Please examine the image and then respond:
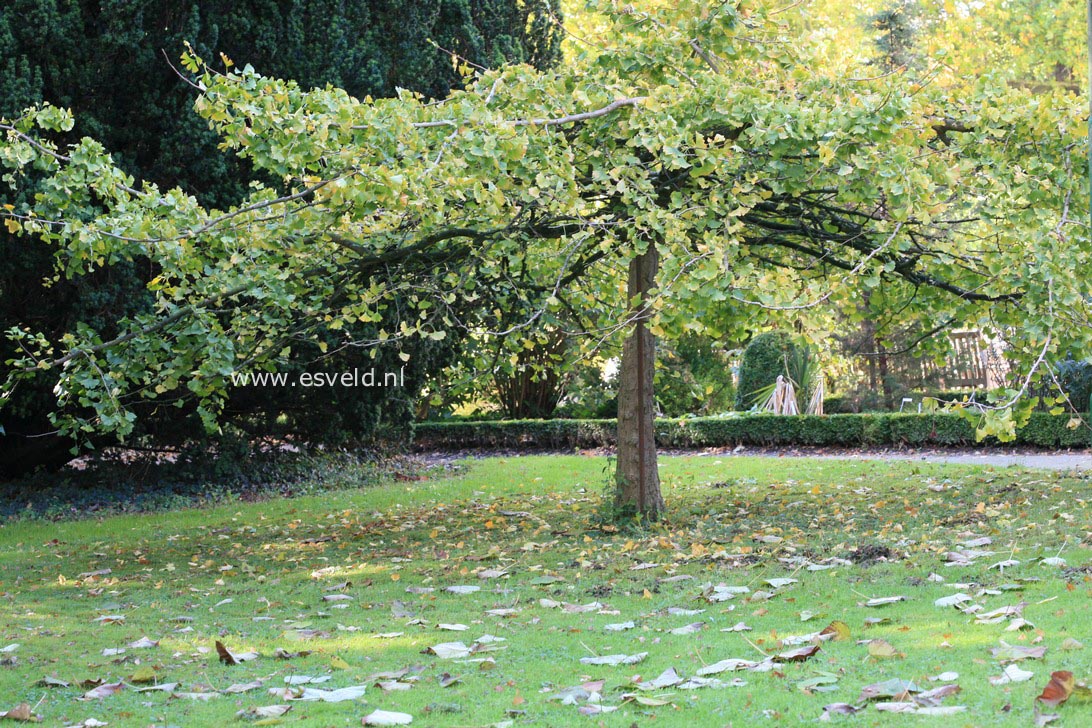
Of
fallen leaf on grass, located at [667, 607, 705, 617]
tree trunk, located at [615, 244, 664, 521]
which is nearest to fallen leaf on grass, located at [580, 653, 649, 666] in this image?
Answer: fallen leaf on grass, located at [667, 607, 705, 617]

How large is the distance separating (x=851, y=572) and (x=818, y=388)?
544 inches

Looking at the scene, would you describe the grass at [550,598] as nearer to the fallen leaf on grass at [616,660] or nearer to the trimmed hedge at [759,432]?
the fallen leaf on grass at [616,660]

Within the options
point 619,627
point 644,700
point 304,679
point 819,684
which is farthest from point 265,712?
point 819,684

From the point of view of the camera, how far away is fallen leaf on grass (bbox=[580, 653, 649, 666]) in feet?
12.6

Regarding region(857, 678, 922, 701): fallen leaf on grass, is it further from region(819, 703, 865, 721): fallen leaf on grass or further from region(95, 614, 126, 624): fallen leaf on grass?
region(95, 614, 126, 624): fallen leaf on grass

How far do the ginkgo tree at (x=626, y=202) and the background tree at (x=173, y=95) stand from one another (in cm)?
231

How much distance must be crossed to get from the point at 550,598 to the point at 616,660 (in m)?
1.60

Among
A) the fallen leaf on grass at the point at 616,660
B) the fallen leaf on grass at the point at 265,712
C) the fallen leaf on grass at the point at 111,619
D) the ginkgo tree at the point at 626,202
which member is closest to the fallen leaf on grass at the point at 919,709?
the fallen leaf on grass at the point at 616,660

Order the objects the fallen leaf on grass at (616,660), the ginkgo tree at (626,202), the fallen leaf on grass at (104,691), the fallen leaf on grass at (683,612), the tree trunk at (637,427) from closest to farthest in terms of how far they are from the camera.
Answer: the fallen leaf on grass at (104,691) < the fallen leaf on grass at (616,660) < the fallen leaf on grass at (683,612) < the ginkgo tree at (626,202) < the tree trunk at (637,427)

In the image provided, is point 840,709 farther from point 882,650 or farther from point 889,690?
point 882,650

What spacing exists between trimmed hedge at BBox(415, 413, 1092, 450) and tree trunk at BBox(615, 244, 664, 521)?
7.81 metres

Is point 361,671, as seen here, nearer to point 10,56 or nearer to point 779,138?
point 779,138

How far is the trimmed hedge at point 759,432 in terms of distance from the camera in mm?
14617

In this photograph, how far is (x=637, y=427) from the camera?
26.6 ft
